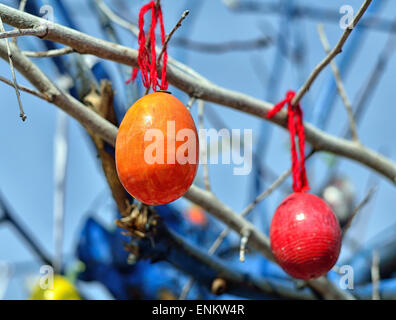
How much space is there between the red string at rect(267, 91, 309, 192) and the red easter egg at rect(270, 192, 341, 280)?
11 cm

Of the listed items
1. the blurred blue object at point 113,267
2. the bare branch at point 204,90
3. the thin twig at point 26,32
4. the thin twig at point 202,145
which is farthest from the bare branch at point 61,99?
the blurred blue object at point 113,267

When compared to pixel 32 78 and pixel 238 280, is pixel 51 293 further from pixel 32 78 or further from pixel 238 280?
pixel 32 78

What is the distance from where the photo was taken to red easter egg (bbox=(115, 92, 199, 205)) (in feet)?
3.09

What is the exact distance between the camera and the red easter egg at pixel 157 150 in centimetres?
94

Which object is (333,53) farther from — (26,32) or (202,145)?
(26,32)

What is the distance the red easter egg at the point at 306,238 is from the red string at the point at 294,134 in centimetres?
11

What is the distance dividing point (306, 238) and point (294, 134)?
338 mm

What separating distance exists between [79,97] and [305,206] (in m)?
0.63

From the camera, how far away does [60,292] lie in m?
2.05

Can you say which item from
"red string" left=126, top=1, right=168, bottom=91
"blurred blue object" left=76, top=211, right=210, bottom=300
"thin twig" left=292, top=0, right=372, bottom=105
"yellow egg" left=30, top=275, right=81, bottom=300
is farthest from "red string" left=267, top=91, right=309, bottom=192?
"yellow egg" left=30, top=275, right=81, bottom=300

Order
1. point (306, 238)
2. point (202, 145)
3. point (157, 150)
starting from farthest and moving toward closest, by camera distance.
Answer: point (202, 145) < point (306, 238) < point (157, 150)

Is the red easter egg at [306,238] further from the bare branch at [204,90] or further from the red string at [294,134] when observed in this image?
the bare branch at [204,90]

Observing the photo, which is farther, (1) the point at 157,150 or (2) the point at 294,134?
(2) the point at 294,134

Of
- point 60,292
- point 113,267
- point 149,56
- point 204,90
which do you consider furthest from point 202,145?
point 60,292
